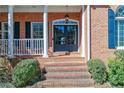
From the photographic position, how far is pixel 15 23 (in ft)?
69.7

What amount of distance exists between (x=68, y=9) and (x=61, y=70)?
17.4 ft

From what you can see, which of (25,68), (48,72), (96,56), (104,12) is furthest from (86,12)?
(25,68)

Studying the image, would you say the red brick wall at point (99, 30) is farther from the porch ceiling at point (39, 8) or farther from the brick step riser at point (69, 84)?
the porch ceiling at point (39, 8)

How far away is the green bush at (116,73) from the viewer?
14547mm

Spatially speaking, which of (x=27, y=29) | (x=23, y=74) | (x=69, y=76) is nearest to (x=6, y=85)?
(x=23, y=74)

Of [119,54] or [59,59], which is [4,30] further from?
[119,54]

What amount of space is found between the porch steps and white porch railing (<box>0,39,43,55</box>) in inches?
56.4

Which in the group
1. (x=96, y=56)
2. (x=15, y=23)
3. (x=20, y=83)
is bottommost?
(x=20, y=83)

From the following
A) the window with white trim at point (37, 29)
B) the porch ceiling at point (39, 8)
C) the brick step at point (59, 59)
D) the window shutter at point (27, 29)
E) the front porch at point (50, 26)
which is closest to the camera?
the brick step at point (59, 59)

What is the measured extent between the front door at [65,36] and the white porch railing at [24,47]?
8.59 ft

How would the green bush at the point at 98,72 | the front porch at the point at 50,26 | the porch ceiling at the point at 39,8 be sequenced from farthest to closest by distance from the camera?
the front porch at the point at 50,26
the porch ceiling at the point at 39,8
the green bush at the point at 98,72

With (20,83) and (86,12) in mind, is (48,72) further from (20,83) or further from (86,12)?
(86,12)

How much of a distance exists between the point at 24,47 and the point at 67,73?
3930mm

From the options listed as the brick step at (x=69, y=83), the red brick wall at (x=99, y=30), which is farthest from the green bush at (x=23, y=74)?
the red brick wall at (x=99, y=30)
